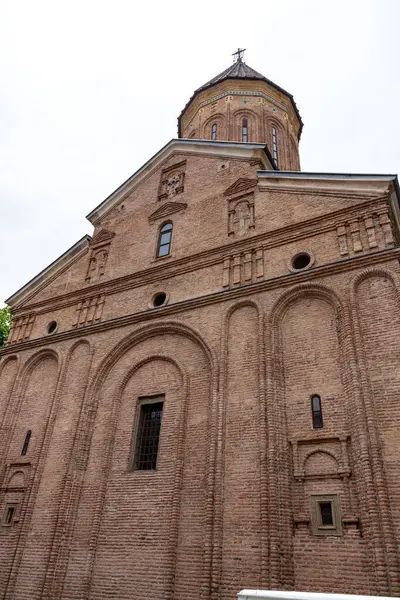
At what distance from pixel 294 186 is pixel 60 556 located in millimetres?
11114

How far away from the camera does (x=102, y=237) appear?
16438mm

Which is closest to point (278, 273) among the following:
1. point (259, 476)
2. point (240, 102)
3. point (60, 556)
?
point (259, 476)

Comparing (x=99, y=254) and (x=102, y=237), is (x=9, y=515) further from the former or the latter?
(x=102, y=237)

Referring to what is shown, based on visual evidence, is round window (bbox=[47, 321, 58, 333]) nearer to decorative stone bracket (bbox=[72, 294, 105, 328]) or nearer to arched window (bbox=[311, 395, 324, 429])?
decorative stone bracket (bbox=[72, 294, 105, 328])

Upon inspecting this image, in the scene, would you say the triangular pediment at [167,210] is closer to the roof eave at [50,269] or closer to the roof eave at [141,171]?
the roof eave at [141,171]

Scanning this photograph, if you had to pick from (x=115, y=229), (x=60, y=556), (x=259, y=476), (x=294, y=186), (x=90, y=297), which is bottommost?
(x=60, y=556)

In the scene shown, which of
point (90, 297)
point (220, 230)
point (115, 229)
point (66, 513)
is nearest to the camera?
point (66, 513)

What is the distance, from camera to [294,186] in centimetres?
1244

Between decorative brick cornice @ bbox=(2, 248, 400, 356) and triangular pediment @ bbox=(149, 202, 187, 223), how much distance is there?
3.71m

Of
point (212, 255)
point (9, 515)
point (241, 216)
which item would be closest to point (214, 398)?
point (212, 255)

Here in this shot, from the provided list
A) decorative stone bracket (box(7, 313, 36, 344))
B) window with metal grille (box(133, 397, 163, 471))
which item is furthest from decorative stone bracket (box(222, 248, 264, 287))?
decorative stone bracket (box(7, 313, 36, 344))

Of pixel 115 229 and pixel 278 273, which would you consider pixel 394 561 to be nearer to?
pixel 278 273

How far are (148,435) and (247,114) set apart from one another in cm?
1670

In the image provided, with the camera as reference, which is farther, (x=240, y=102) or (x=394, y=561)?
(x=240, y=102)
